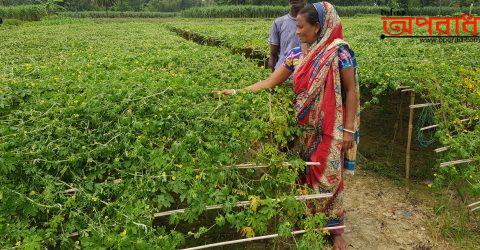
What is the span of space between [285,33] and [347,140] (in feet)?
7.60

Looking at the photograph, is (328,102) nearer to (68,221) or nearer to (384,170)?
(68,221)

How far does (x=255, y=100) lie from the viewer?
3383 mm

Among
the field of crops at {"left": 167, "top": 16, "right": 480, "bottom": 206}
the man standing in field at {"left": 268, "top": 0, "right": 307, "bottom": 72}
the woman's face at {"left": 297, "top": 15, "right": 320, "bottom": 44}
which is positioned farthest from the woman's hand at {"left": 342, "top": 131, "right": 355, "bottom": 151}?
the man standing in field at {"left": 268, "top": 0, "right": 307, "bottom": 72}

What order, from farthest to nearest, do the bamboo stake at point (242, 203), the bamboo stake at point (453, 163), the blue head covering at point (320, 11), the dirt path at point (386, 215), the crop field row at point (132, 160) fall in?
1. the dirt path at point (386, 215)
2. the bamboo stake at point (453, 163)
3. the blue head covering at point (320, 11)
4. the bamboo stake at point (242, 203)
5. the crop field row at point (132, 160)

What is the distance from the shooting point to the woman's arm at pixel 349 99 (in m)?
3.12

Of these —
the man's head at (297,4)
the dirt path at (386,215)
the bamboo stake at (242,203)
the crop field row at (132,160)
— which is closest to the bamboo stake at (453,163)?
the dirt path at (386,215)

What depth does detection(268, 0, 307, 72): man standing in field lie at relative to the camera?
494cm

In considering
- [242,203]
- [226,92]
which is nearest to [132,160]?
[242,203]

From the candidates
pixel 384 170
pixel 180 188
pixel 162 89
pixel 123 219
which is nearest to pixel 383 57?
pixel 384 170

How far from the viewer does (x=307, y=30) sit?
125 inches

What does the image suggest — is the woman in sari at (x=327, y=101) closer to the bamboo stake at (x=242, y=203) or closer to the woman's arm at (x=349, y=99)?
the woman's arm at (x=349, y=99)

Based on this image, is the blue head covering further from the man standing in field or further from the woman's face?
the man standing in field

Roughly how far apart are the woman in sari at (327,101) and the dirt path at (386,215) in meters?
0.85

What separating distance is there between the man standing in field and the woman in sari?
163cm
